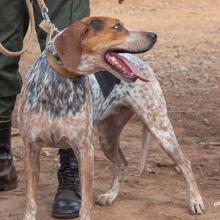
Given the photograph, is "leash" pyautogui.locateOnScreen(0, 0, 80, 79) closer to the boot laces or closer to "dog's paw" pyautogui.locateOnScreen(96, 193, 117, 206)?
the boot laces

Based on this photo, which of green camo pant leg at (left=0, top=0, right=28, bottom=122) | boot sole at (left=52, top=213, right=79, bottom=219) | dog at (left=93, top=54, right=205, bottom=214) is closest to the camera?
boot sole at (left=52, top=213, right=79, bottom=219)

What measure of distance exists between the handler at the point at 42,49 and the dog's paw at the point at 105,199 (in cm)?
24

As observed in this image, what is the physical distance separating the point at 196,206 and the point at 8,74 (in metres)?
1.82

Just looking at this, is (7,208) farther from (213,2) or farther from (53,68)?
(213,2)

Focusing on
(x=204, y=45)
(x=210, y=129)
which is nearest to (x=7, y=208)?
(x=210, y=129)

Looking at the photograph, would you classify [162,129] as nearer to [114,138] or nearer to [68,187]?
[114,138]

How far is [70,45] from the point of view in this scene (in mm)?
4852

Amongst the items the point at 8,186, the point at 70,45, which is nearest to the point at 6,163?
the point at 8,186

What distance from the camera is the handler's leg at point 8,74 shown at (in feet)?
19.2

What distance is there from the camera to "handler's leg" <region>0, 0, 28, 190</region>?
586 centimetres

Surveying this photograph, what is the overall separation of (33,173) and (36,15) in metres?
1.34

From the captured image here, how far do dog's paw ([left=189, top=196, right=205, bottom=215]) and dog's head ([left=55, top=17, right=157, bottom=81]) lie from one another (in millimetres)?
1356

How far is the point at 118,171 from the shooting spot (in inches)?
245

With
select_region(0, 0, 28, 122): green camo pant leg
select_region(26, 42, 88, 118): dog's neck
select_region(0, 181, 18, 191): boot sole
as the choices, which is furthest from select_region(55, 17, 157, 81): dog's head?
select_region(0, 181, 18, 191): boot sole
